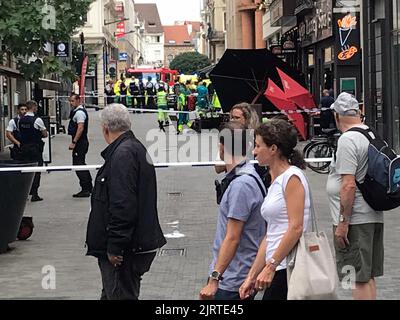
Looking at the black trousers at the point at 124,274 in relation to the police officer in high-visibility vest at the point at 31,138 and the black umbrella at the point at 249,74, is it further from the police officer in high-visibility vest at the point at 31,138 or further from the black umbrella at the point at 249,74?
the black umbrella at the point at 249,74

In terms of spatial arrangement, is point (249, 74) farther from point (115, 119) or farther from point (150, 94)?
point (150, 94)

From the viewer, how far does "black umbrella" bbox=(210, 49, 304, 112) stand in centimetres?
2072

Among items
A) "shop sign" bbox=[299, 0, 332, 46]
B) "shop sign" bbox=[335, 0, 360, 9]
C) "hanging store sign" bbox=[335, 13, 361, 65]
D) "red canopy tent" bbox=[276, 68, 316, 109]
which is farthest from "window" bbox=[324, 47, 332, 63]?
"red canopy tent" bbox=[276, 68, 316, 109]

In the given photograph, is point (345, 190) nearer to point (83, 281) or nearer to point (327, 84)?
point (83, 281)

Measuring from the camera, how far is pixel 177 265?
923cm

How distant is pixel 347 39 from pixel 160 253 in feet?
49.0

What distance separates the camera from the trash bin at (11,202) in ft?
31.8

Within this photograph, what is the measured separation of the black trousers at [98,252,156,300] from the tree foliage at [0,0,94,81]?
21.1 feet

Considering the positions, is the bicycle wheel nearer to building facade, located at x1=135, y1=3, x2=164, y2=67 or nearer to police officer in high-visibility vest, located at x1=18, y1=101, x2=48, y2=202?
police officer in high-visibility vest, located at x1=18, y1=101, x2=48, y2=202

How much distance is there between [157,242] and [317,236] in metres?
1.41

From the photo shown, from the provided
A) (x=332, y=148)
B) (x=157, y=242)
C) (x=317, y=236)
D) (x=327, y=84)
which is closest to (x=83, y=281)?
(x=157, y=242)

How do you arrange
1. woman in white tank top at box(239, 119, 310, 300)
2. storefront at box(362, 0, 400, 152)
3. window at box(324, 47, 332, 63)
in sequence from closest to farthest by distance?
woman in white tank top at box(239, 119, 310, 300)
storefront at box(362, 0, 400, 152)
window at box(324, 47, 332, 63)

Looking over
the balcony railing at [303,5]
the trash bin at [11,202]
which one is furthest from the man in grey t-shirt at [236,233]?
the balcony railing at [303,5]

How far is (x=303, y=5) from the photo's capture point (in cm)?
2834
